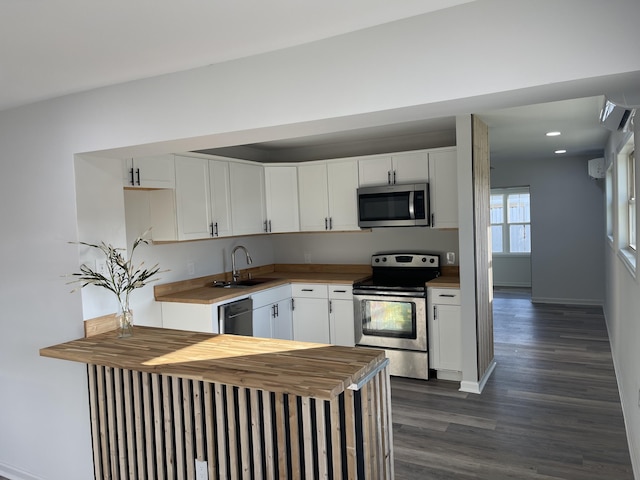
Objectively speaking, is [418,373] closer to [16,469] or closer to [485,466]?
[485,466]

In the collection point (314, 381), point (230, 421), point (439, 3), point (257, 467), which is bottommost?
point (257, 467)

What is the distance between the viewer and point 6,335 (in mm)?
3094

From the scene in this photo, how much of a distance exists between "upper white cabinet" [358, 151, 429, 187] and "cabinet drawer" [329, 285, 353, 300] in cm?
109

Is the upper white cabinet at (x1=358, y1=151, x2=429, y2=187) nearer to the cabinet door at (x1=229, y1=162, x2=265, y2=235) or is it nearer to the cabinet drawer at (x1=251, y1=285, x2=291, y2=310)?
the cabinet door at (x1=229, y1=162, x2=265, y2=235)

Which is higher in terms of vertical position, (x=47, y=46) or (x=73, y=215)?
(x=47, y=46)

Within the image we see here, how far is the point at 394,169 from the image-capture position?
16.1 feet

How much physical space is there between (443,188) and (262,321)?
2172mm

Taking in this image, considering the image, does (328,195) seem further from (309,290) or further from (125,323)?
(125,323)

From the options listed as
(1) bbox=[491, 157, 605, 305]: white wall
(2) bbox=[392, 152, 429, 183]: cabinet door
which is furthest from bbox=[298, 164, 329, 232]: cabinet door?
(1) bbox=[491, 157, 605, 305]: white wall

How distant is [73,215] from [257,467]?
5.51ft

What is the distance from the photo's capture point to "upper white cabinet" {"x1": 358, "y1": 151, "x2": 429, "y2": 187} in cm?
479

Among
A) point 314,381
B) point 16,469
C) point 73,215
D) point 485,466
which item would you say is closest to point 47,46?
point 73,215

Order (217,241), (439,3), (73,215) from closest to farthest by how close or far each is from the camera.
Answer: (439,3), (73,215), (217,241)

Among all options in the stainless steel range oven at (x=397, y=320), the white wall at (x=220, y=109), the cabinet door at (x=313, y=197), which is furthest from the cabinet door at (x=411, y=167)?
the white wall at (x=220, y=109)
